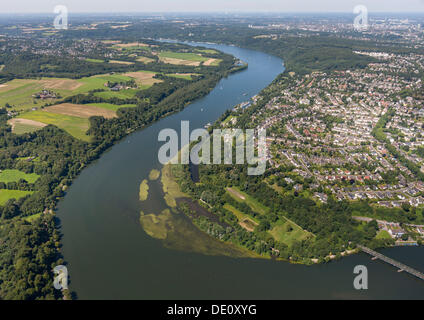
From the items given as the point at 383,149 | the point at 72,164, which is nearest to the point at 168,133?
the point at 72,164

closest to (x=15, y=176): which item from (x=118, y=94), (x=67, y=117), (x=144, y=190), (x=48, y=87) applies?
(x=144, y=190)

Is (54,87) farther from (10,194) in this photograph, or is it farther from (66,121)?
(10,194)

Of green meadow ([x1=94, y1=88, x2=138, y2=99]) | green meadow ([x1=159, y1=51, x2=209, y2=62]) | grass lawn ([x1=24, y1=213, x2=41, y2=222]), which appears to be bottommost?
grass lawn ([x1=24, y1=213, x2=41, y2=222])

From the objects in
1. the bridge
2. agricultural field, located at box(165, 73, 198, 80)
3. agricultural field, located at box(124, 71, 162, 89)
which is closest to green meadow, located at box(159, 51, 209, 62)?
agricultural field, located at box(165, 73, 198, 80)

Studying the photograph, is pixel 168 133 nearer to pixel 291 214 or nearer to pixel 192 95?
pixel 192 95

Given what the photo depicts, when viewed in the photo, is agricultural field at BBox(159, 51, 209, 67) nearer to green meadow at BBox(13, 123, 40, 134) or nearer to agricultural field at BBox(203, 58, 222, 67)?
agricultural field at BBox(203, 58, 222, 67)
